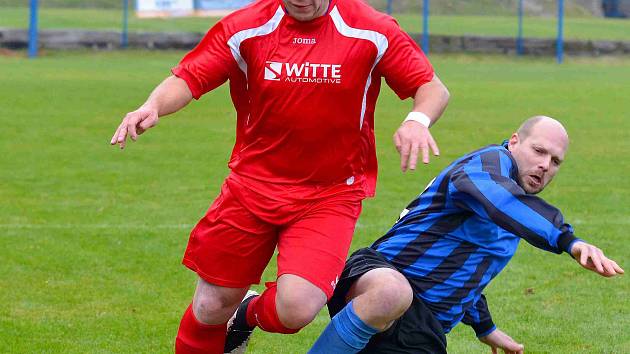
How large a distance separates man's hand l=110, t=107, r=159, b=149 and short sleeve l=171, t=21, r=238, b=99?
398 millimetres

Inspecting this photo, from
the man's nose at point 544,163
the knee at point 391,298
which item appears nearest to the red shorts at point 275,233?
the knee at point 391,298

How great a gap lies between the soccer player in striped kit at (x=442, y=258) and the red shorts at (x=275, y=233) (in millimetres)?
176

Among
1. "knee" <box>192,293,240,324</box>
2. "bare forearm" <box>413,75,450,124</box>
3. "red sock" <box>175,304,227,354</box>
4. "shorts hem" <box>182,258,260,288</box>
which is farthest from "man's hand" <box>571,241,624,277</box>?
"red sock" <box>175,304,227,354</box>

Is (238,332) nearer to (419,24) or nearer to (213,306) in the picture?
(213,306)

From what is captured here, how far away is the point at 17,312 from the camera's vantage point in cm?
730

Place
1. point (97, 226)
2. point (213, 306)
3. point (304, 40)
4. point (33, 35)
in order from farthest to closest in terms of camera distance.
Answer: point (33, 35) → point (97, 226) → point (213, 306) → point (304, 40)

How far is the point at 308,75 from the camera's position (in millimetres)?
5520

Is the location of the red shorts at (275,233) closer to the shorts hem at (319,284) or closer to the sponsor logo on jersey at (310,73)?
the shorts hem at (319,284)

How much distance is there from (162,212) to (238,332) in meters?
4.54

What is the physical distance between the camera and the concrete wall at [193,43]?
3391 cm

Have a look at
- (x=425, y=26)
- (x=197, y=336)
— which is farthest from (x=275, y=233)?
(x=425, y=26)

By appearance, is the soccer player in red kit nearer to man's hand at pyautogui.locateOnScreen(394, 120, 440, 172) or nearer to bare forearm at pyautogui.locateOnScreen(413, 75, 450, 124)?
bare forearm at pyautogui.locateOnScreen(413, 75, 450, 124)

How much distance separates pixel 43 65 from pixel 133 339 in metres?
22.2

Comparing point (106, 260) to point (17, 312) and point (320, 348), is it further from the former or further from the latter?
point (320, 348)
